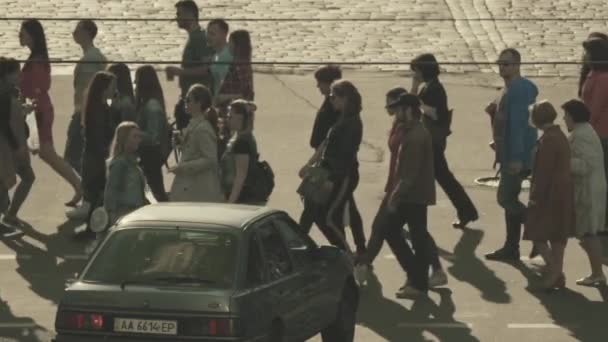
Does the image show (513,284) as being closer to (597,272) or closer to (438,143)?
(597,272)

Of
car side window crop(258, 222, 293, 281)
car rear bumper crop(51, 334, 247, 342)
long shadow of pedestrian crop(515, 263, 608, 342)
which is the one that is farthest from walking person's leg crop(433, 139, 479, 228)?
car rear bumper crop(51, 334, 247, 342)

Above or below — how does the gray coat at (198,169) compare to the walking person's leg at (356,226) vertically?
above

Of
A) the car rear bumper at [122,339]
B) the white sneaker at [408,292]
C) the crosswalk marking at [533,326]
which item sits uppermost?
the car rear bumper at [122,339]

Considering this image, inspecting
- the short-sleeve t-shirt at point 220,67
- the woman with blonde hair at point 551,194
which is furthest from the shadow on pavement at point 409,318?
the short-sleeve t-shirt at point 220,67

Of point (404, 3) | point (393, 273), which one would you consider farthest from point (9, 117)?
point (404, 3)

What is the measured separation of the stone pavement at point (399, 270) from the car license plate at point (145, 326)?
2.54m

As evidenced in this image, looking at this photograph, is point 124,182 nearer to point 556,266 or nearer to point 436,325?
point 436,325

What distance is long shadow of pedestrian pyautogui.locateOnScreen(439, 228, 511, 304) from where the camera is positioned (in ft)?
54.3

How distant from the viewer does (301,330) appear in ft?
Answer: 43.8

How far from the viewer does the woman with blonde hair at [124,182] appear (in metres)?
16.3

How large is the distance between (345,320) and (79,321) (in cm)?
269

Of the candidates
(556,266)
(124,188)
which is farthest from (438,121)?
(124,188)

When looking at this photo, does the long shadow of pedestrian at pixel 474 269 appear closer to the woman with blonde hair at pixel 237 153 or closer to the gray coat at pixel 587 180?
the gray coat at pixel 587 180

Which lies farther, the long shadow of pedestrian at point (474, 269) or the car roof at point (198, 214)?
the long shadow of pedestrian at point (474, 269)
